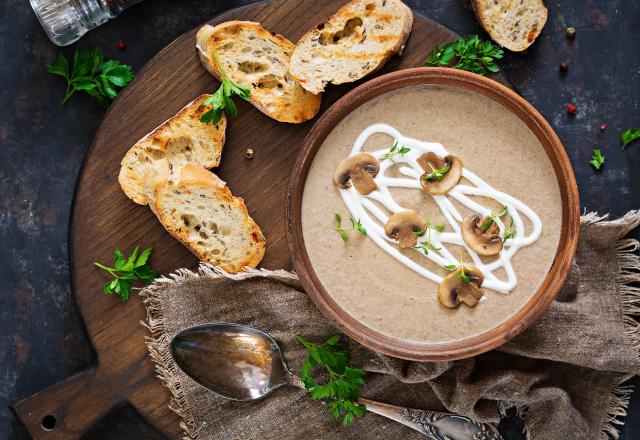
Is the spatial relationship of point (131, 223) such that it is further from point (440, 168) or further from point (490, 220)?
point (490, 220)

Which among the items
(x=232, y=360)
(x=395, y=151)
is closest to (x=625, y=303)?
(x=395, y=151)

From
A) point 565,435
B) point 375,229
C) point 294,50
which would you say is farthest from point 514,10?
point 565,435

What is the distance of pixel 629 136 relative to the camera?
3.46 meters

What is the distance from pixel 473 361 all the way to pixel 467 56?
1.36 metres

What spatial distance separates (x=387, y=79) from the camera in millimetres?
2998

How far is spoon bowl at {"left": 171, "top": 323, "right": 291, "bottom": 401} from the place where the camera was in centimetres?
326

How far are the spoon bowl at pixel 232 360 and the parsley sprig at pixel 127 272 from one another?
33 cm

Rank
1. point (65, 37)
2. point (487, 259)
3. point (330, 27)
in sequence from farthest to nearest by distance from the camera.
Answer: point (65, 37), point (330, 27), point (487, 259)

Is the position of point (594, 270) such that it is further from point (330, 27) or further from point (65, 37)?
point (65, 37)

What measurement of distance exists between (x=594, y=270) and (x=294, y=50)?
1705 millimetres

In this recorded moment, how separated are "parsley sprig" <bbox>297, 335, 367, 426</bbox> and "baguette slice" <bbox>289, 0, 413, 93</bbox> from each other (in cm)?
114

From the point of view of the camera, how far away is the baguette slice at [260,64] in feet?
10.6

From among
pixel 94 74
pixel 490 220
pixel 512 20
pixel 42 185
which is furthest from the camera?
pixel 42 185

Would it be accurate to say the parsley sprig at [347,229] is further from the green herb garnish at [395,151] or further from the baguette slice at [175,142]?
the baguette slice at [175,142]
